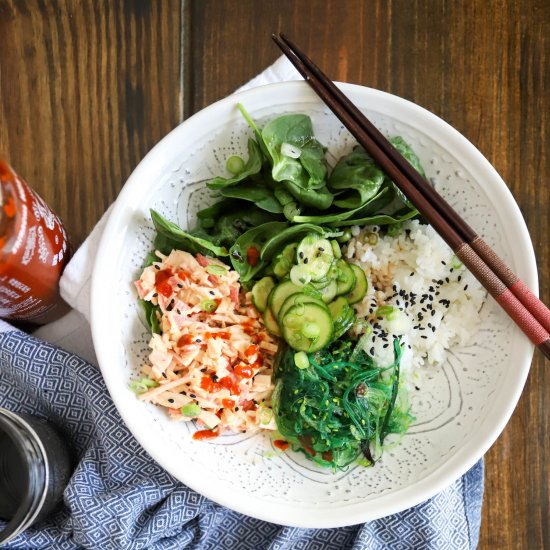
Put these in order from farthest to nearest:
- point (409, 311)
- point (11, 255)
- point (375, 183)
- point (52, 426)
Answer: point (52, 426) < point (409, 311) < point (375, 183) < point (11, 255)

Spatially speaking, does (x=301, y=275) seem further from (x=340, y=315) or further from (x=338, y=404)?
(x=338, y=404)

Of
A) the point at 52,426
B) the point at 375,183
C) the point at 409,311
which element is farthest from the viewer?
the point at 52,426

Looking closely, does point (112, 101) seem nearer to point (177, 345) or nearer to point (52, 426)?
point (177, 345)

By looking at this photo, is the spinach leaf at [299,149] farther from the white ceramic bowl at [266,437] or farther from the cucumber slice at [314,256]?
the cucumber slice at [314,256]

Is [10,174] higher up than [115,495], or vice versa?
[10,174]

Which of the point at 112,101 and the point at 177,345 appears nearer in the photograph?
the point at 177,345

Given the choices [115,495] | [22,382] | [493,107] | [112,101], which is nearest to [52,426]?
[22,382]

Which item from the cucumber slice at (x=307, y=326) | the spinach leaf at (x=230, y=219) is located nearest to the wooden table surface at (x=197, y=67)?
the spinach leaf at (x=230, y=219)
